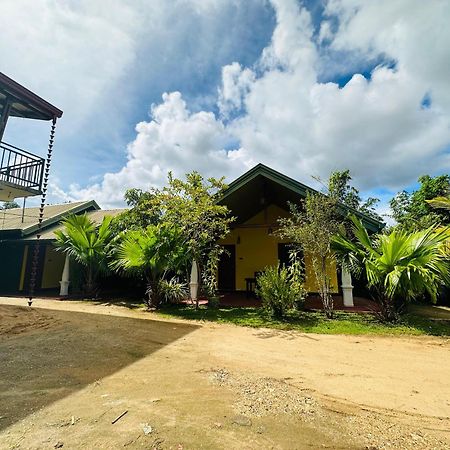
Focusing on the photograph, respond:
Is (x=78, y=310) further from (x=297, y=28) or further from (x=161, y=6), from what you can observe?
(x=297, y=28)

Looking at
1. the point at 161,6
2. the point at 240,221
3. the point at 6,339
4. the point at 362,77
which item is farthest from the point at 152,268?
the point at 362,77

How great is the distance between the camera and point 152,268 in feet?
28.0

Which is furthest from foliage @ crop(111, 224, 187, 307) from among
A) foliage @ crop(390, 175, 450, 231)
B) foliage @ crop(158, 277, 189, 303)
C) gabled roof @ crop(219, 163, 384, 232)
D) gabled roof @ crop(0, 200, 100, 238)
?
foliage @ crop(390, 175, 450, 231)

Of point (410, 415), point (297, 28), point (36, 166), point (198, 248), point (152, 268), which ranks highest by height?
point (297, 28)

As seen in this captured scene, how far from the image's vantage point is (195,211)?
831 centimetres

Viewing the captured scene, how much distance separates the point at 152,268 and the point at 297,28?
744cm

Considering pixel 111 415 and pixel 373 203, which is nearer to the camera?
pixel 111 415

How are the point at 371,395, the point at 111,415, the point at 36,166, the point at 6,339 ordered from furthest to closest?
the point at 36,166, the point at 6,339, the point at 371,395, the point at 111,415

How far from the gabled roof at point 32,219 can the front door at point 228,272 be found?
8171 millimetres

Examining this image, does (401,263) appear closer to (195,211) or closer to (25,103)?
(195,211)

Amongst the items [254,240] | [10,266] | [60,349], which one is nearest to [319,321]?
[60,349]

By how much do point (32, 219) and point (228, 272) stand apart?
36.1 ft

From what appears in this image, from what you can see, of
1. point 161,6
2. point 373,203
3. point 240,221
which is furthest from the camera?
point 373,203

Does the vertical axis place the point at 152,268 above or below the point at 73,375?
above
